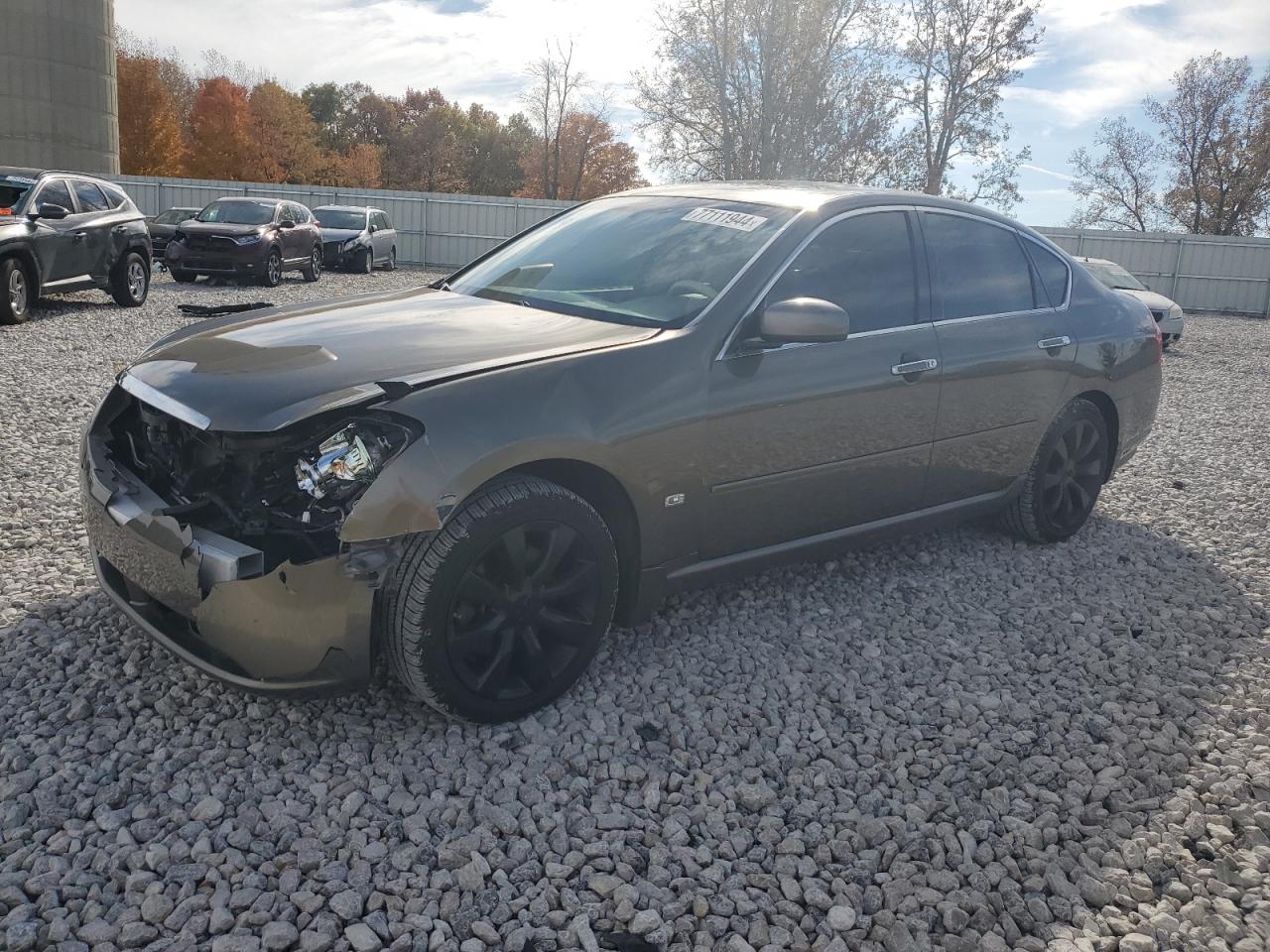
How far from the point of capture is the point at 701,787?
3.02 meters

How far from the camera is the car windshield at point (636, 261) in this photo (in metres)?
3.77

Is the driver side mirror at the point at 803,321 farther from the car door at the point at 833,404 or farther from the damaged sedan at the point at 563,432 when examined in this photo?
the car door at the point at 833,404

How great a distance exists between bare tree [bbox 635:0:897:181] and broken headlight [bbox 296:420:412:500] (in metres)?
29.4

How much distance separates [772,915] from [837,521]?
1954 millimetres

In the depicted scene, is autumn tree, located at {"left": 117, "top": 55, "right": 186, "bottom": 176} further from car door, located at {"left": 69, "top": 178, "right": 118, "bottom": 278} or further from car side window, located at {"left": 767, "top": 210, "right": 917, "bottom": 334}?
car side window, located at {"left": 767, "top": 210, "right": 917, "bottom": 334}

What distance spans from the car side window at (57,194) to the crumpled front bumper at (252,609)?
34.8ft

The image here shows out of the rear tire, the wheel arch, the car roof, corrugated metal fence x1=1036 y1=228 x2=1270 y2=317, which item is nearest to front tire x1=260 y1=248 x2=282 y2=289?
the wheel arch

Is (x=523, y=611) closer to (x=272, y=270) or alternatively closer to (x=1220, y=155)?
(x=272, y=270)

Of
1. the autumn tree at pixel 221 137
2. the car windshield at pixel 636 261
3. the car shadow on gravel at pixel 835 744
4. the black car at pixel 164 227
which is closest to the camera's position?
the car shadow on gravel at pixel 835 744

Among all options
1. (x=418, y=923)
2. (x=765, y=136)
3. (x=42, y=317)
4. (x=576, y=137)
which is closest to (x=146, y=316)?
(x=42, y=317)

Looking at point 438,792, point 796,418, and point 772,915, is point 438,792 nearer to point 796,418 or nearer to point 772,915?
point 772,915

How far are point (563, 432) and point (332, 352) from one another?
80 cm

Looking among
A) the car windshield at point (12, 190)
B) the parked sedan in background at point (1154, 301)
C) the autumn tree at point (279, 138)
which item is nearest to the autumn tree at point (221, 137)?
the autumn tree at point (279, 138)

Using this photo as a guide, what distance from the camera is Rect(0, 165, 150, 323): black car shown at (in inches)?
431
